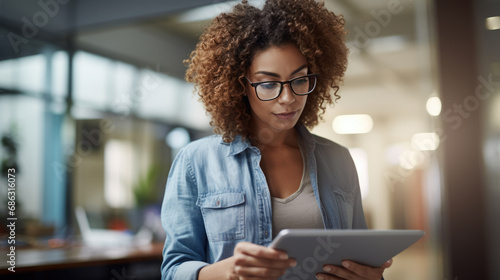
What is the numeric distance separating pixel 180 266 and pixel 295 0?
0.86 metres

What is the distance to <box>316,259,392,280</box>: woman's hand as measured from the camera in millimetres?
1121

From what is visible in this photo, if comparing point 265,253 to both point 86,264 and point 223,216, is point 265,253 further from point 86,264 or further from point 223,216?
point 86,264

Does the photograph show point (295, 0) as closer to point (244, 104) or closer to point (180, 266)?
point (244, 104)

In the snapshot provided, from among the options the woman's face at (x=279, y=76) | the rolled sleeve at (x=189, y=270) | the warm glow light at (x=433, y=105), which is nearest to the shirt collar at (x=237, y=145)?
the woman's face at (x=279, y=76)

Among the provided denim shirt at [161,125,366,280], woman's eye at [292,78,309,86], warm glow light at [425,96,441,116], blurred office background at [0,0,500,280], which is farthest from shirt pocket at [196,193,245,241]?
warm glow light at [425,96,441,116]

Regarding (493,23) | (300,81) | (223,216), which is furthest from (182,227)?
(493,23)

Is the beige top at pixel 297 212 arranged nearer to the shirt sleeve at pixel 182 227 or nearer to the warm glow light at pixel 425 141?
the shirt sleeve at pixel 182 227

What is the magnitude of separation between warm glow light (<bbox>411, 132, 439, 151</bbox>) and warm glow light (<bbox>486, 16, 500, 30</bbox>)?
4.65 ft

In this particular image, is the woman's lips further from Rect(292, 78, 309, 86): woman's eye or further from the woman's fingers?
the woman's fingers

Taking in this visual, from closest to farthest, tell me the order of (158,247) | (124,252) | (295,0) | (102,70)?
(295,0) → (124,252) → (158,247) → (102,70)

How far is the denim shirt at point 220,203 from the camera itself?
127 cm

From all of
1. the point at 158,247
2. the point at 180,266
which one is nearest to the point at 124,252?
the point at 158,247

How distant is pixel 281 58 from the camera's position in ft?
4.19

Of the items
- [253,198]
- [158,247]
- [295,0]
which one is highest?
[295,0]
